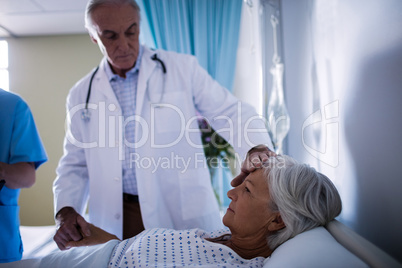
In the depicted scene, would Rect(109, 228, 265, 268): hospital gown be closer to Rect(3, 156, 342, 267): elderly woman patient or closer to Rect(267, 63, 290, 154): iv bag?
Rect(3, 156, 342, 267): elderly woman patient

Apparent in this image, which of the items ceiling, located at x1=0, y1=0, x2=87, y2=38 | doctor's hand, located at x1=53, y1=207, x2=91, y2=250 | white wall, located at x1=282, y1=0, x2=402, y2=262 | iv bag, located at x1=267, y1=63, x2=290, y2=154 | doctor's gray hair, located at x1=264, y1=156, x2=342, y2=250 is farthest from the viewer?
iv bag, located at x1=267, y1=63, x2=290, y2=154

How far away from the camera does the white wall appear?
0.86 m

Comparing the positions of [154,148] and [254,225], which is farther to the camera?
[154,148]

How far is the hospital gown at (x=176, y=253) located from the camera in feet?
3.24

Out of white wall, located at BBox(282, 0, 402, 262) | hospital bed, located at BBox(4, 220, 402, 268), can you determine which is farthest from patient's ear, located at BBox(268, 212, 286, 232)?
white wall, located at BBox(282, 0, 402, 262)

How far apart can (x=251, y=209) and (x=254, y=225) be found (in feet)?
0.18

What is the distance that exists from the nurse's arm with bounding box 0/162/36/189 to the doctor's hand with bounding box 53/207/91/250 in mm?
224

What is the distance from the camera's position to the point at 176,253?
103cm

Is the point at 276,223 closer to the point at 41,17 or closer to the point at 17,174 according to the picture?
the point at 17,174

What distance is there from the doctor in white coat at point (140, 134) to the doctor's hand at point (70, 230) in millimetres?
53

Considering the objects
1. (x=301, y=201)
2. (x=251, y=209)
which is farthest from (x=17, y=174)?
(x=301, y=201)

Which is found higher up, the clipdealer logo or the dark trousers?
the clipdealer logo

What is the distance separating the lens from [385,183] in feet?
3.01

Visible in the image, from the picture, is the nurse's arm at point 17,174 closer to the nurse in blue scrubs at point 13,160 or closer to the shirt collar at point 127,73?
the nurse in blue scrubs at point 13,160
